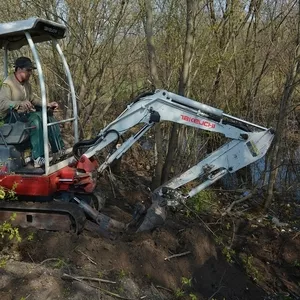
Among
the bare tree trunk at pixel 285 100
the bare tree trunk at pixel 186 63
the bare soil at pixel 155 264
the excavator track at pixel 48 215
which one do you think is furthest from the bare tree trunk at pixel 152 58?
the excavator track at pixel 48 215

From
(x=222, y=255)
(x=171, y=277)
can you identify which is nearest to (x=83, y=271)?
(x=171, y=277)

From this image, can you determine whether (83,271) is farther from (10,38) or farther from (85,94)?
(85,94)

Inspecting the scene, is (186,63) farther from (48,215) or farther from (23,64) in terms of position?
(48,215)

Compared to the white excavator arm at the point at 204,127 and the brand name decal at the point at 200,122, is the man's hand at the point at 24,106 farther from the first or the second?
the brand name decal at the point at 200,122

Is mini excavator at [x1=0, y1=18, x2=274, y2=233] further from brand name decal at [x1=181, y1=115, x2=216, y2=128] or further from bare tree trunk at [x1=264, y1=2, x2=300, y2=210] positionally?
bare tree trunk at [x1=264, y1=2, x2=300, y2=210]

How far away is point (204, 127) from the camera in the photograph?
5.59 metres

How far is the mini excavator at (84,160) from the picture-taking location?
17.9ft

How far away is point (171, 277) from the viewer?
4.95 meters

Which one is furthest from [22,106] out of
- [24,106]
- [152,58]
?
[152,58]

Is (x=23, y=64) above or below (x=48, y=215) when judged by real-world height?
above

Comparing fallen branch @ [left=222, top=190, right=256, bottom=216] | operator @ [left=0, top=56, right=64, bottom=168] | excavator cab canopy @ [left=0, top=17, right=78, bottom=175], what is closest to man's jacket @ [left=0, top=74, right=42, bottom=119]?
operator @ [left=0, top=56, right=64, bottom=168]

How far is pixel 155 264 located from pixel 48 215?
157 centimetres

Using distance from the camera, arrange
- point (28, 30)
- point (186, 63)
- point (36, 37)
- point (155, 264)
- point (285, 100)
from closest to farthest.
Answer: point (155, 264), point (28, 30), point (36, 37), point (186, 63), point (285, 100)

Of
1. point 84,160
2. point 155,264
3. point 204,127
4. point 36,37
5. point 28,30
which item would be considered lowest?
point 155,264
